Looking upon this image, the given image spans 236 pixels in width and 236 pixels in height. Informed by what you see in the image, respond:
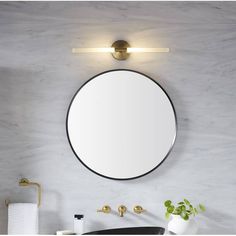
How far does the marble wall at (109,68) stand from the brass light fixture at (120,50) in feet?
0.16

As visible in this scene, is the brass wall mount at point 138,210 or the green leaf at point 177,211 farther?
the brass wall mount at point 138,210

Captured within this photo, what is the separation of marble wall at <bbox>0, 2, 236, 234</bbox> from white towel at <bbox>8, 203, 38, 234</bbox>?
0.11 metres

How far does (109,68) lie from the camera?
3.12 m

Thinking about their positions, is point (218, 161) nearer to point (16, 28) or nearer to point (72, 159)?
point (72, 159)

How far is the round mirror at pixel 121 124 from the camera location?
120 inches

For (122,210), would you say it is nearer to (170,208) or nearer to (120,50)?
(170,208)

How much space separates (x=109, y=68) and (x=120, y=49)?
14 centimetres

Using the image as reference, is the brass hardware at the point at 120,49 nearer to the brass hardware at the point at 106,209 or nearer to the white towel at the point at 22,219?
the brass hardware at the point at 106,209

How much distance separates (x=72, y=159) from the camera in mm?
3082

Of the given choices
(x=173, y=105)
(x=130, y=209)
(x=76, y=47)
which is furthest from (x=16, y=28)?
(x=130, y=209)

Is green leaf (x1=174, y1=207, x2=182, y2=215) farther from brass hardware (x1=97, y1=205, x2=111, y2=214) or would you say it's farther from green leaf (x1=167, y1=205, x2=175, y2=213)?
brass hardware (x1=97, y1=205, x2=111, y2=214)

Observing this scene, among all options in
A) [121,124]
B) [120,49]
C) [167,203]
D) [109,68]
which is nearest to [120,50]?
[120,49]

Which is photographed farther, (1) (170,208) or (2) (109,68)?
(2) (109,68)

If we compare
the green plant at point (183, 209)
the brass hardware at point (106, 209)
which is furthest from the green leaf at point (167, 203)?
the brass hardware at point (106, 209)
